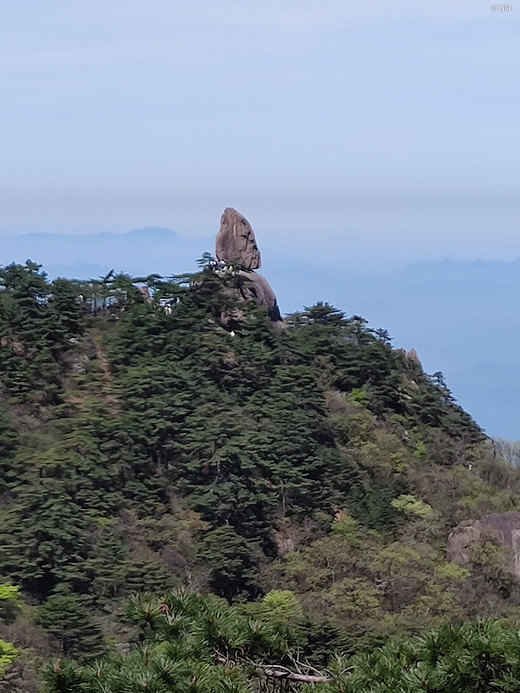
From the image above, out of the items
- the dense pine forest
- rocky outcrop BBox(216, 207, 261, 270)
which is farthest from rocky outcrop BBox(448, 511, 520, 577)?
rocky outcrop BBox(216, 207, 261, 270)

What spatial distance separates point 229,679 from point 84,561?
48.7 ft

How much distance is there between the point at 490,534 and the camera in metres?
19.9

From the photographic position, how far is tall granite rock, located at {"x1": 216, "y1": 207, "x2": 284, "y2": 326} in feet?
86.9

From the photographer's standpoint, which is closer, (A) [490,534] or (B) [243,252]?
(A) [490,534]

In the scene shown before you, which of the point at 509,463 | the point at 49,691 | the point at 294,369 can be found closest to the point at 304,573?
the point at 294,369

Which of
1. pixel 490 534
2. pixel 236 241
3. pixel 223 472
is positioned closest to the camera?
pixel 490 534

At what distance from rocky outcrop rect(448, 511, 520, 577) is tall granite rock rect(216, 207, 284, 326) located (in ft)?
28.0

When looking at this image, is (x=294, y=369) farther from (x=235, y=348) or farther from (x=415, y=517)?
(x=415, y=517)

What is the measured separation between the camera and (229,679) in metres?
3.44

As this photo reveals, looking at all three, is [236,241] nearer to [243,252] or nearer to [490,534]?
[243,252]

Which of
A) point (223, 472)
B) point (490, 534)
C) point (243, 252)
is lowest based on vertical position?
point (490, 534)

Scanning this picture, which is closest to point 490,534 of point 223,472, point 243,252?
point 223,472

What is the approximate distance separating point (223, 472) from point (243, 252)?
7.35 metres

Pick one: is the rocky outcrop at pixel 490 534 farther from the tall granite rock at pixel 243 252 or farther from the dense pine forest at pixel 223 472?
the tall granite rock at pixel 243 252
